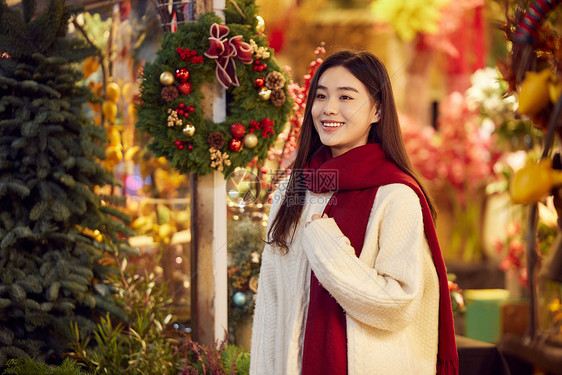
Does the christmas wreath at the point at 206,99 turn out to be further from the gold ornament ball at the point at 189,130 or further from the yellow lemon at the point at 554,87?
the yellow lemon at the point at 554,87

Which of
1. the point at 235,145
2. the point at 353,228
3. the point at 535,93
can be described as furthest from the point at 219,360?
the point at 535,93

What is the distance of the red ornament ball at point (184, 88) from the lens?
2658 mm

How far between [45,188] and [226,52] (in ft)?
3.25

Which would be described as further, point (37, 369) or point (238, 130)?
point (238, 130)

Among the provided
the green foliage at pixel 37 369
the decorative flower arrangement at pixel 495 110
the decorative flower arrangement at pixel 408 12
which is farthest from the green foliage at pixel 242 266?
the decorative flower arrangement at pixel 408 12

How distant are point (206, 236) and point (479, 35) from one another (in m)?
3.78

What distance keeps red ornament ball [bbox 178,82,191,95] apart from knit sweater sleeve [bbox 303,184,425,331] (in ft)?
3.62

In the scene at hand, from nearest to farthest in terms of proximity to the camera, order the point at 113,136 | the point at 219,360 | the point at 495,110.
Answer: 1. the point at 219,360
2. the point at 113,136
3. the point at 495,110

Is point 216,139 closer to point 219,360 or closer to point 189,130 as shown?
point 189,130

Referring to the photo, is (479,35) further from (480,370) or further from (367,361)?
(367,361)

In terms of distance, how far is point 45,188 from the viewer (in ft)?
8.95

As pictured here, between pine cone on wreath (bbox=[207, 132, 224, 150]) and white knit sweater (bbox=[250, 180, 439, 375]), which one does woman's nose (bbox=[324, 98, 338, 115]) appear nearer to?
white knit sweater (bbox=[250, 180, 439, 375])

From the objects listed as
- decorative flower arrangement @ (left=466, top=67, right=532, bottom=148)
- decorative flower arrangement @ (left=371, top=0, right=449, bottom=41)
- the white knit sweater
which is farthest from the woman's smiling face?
decorative flower arrangement @ (left=371, top=0, right=449, bottom=41)

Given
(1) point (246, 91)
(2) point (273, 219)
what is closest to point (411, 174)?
(2) point (273, 219)
